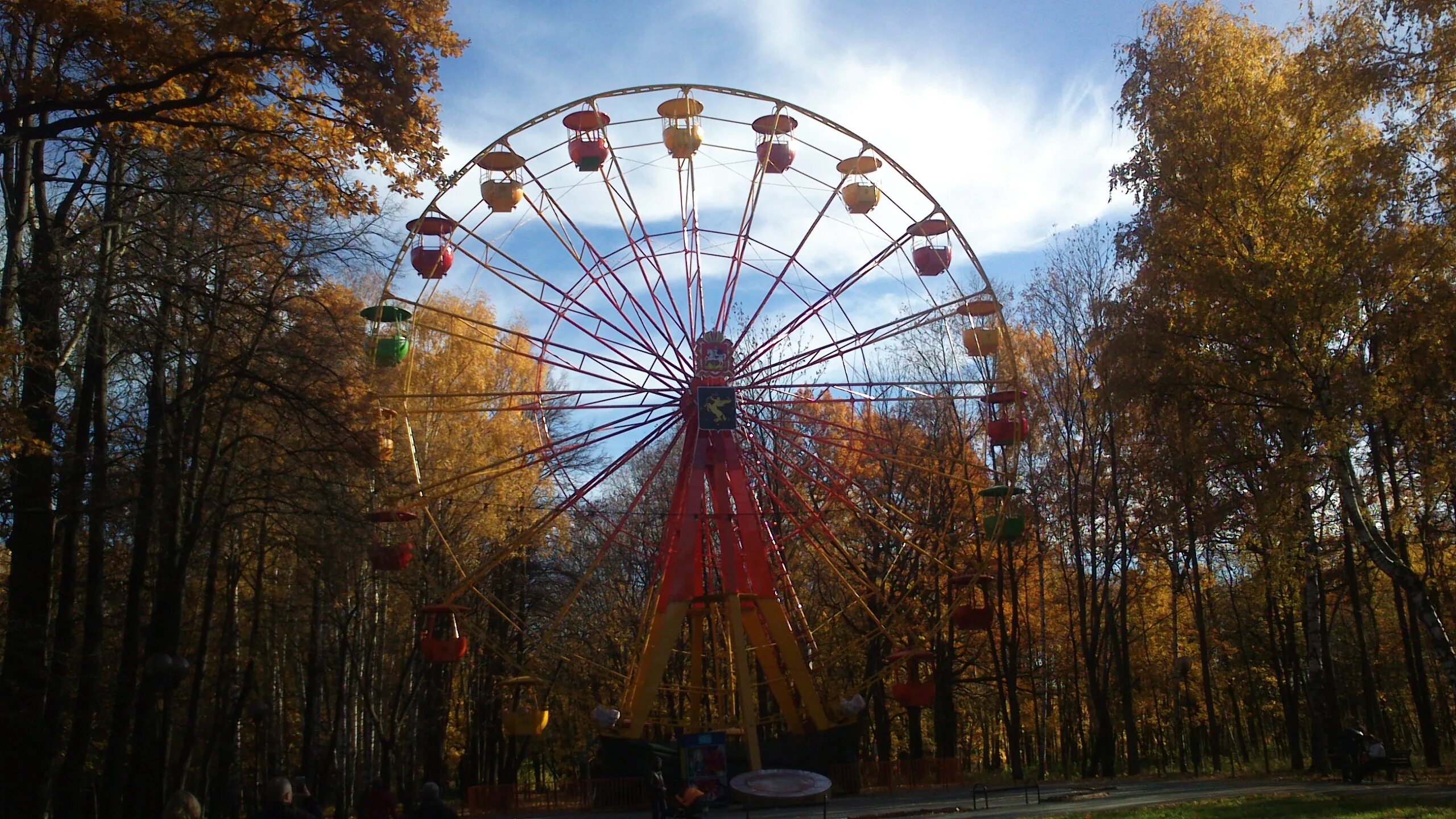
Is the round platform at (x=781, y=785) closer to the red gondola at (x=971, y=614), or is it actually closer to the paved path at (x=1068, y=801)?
the paved path at (x=1068, y=801)

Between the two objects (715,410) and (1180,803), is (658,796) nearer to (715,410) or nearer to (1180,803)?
(715,410)

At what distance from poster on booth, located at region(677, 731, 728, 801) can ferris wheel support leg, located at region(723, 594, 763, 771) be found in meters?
0.47

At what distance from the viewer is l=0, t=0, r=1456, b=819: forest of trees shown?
9.51 metres

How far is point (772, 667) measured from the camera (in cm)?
2086

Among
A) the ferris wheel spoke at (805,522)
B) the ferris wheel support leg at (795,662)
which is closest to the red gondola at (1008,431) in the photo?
the ferris wheel spoke at (805,522)

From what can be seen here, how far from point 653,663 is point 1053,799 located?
23.2 ft

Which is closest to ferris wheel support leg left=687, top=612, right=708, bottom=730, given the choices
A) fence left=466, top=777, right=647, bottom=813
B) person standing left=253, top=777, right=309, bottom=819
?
fence left=466, top=777, right=647, bottom=813

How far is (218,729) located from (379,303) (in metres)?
10.5

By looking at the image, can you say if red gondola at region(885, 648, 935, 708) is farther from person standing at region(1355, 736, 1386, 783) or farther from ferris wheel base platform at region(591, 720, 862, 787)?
person standing at region(1355, 736, 1386, 783)

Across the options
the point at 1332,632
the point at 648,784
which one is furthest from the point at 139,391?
the point at 1332,632

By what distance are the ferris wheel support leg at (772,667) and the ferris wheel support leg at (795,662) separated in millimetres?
287

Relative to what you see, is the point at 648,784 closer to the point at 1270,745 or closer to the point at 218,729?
the point at 218,729

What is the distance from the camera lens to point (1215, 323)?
16.8m

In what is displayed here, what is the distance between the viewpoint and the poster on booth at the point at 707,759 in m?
18.7
